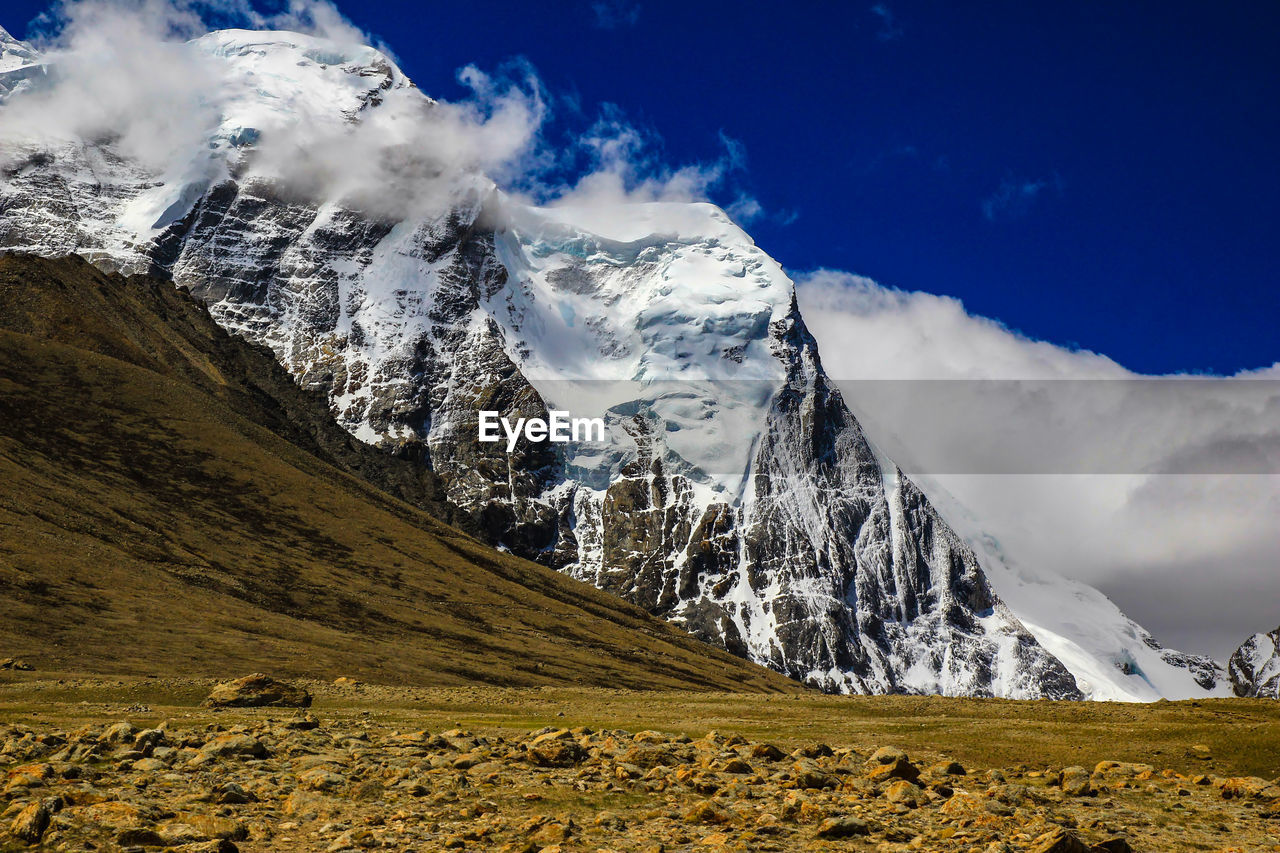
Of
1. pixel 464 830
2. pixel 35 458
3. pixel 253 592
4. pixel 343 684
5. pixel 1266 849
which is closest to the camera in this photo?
pixel 464 830

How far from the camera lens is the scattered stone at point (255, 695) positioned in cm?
5734

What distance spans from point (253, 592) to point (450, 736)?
4611 inches

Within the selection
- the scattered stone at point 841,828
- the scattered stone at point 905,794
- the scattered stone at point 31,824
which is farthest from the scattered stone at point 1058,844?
the scattered stone at point 31,824

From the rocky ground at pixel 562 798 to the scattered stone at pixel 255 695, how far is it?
2260 centimetres

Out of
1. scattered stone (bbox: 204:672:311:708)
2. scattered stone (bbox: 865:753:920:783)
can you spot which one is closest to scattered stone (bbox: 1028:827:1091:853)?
scattered stone (bbox: 865:753:920:783)

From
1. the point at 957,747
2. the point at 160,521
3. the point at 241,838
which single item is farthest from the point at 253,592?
the point at 241,838

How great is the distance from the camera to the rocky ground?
2230 centimetres

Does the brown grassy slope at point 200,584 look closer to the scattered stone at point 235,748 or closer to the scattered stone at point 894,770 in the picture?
the scattered stone at point 235,748

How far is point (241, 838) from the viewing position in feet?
71.3

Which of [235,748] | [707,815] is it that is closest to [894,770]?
[707,815]

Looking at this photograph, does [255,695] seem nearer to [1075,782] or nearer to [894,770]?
[894,770]

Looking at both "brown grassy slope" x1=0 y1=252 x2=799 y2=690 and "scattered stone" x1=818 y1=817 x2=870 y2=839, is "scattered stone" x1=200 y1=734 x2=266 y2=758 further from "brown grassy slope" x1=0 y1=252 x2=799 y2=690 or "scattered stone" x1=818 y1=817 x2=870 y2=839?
"brown grassy slope" x1=0 y1=252 x2=799 y2=690

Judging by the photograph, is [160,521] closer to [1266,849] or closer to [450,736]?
[450,736]

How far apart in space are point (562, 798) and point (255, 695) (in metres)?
37.2
